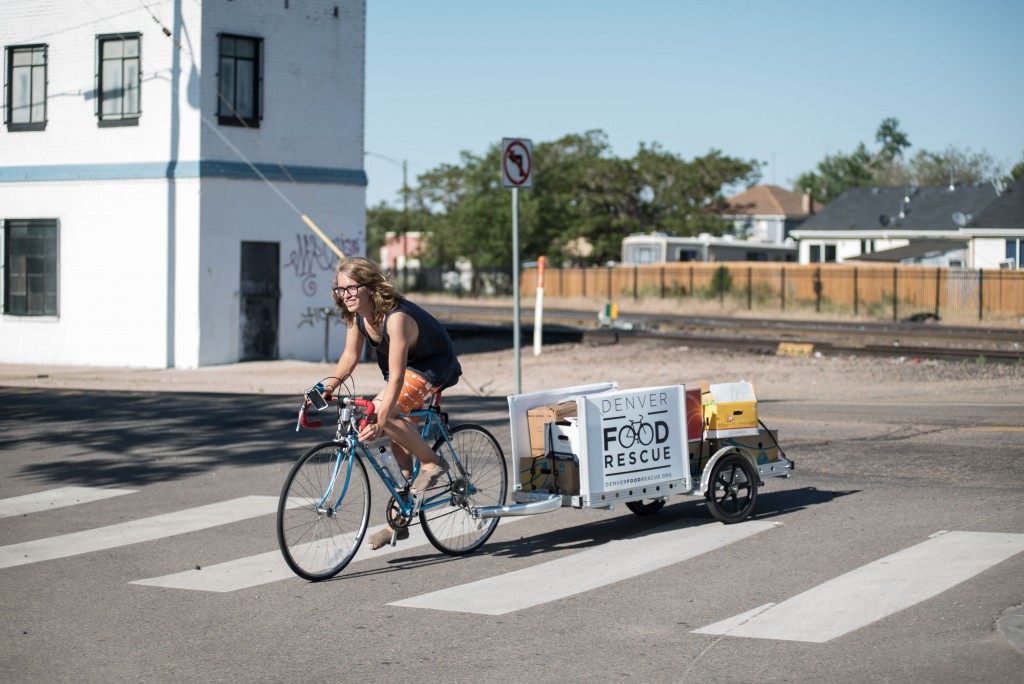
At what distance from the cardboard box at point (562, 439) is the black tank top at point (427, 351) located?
88 cm

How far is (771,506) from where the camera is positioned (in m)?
9.48

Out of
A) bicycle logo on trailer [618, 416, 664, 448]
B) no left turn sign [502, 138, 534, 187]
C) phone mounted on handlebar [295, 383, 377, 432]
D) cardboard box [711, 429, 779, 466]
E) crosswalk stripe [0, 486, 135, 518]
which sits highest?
no left turn sign [502, 138, 534, 187]

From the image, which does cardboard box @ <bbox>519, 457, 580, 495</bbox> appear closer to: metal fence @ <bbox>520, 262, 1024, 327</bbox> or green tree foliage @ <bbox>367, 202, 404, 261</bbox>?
metal fence @ <bbox>520, 262, 1024, 327</bbox>

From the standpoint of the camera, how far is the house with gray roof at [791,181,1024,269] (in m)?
50.1

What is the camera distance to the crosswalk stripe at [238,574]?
722 centimetres

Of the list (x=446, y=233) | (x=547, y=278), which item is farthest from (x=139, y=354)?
(x=446, y=233)

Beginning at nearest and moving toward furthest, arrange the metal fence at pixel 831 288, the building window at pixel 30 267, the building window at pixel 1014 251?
the building window at pixel 30 267 → the metal fence at pixel 831 288 → the building window at pixel 1014 251

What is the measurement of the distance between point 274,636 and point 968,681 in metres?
3.20

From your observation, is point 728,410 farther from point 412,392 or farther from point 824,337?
point 824,337

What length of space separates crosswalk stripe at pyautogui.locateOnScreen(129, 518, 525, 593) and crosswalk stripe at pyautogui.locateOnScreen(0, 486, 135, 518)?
244 cm

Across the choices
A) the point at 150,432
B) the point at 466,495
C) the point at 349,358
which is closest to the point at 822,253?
the point at 150,432

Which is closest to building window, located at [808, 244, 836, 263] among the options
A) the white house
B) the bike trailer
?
the white house

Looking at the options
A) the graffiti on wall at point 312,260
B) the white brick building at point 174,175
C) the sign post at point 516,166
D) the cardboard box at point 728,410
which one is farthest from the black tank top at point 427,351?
the graffiti on wall at point 312,260

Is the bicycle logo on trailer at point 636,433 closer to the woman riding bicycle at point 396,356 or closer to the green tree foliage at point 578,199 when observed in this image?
the woman riding bicycle at point 396,356
